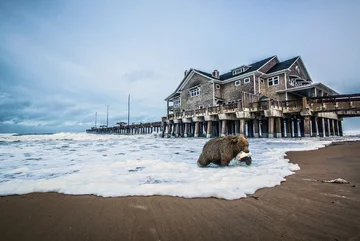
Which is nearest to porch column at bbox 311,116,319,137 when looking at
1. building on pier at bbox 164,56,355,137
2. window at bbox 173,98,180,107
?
building on pier at bbox 164,56,355,137

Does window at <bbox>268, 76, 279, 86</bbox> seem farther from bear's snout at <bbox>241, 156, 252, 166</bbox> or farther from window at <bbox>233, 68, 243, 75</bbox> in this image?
bear's snout at <bbox>241, 156, 252, 166</bbox>

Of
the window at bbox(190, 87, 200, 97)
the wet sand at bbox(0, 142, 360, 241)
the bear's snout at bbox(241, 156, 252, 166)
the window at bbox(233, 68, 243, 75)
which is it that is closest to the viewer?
the wet sand at bbox(0, 142, 360, 241)

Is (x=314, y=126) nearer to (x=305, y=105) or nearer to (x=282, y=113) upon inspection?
(x=282, y=113)

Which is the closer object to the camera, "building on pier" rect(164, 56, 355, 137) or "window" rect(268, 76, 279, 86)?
"building on pier" rect(164, 56, 355, 137)

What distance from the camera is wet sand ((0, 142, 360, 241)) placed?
1.35 metres

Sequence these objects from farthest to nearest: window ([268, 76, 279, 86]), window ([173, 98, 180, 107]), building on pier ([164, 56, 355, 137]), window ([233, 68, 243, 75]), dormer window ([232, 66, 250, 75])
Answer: window ([173, 98, 180, 107]) → window ([233, 68, 243, 75]) → dormer window ([232, 66, 250, 75]) → window ([268, 76, 279, 86]) → building on pier ([164, 56, 355, 137])

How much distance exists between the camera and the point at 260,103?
15.4 metres

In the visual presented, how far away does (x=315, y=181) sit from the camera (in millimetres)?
2709

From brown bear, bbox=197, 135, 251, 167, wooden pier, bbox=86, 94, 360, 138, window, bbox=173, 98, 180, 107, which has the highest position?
window, bbox=173, 98, 180, 107

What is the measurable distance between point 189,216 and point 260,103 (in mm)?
15740

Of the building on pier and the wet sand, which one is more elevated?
the building on pier

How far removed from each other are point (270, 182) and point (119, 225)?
2.34 metres

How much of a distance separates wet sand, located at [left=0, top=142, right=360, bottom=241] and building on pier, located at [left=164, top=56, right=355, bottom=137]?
542 inches

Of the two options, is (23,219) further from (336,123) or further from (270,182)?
(336,123)
